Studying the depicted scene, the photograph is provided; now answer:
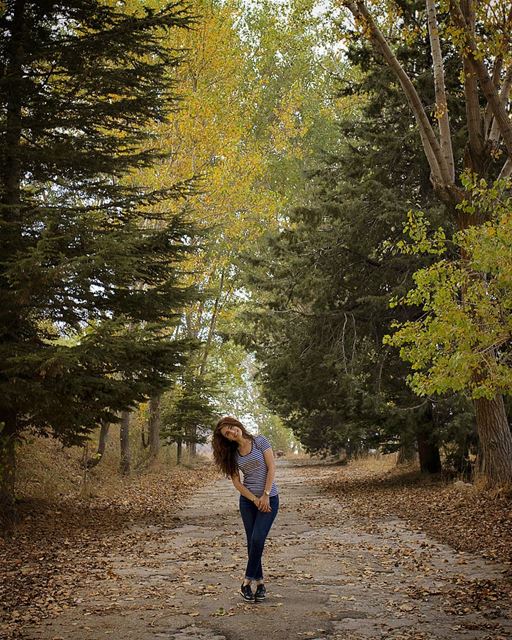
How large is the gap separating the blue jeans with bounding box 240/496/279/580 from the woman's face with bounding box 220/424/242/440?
2.20ft

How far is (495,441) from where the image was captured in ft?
44.4

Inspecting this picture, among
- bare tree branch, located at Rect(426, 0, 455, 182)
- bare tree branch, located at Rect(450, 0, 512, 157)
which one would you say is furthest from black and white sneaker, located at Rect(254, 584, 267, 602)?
bare tree branch, located at Rect(426, 0, 455, 182)

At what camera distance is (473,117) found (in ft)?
43.8

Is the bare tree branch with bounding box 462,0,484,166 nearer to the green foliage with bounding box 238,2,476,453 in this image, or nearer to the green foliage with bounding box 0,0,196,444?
the green foliage with bounding box 238,2,476,453

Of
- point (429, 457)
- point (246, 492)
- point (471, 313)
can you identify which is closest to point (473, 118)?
point (471, 313)

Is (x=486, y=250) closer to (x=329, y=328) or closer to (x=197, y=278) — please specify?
(x=329, y=328)

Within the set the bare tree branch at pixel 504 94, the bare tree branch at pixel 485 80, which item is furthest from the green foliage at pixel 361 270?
the bare tree branch at pixel 485 80

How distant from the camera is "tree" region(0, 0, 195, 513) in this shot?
1080cm

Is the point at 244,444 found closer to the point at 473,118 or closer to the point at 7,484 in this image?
the point at 7,484

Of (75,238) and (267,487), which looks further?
(75,238)

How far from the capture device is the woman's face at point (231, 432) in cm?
706

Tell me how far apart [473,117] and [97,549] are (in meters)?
10.1

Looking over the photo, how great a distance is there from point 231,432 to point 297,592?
5.85ft

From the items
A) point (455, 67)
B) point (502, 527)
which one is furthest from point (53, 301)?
point (455, 67)
